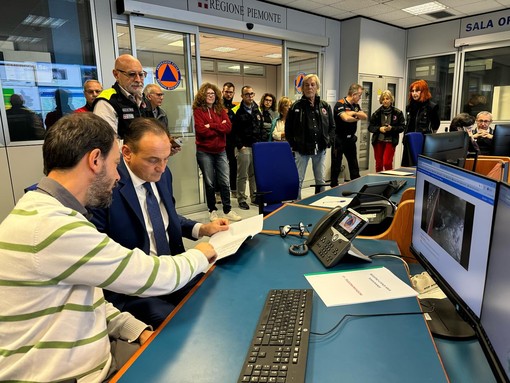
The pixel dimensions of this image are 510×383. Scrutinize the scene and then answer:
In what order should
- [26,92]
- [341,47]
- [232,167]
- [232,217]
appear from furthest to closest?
[341,47]
[232,167]
[232,217]
[26,92]

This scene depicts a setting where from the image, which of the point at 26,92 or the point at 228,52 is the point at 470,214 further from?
the point at 228,52

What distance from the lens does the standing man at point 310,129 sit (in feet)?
12.6

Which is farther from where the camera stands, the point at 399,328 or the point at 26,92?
the point at 26,92

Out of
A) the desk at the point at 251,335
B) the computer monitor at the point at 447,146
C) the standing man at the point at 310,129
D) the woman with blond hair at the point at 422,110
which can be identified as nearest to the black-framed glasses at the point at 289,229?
the desk at the point at 251,335

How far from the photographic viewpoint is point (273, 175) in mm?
2900

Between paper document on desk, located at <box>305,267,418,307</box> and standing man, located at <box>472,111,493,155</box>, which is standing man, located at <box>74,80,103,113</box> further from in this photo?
standing man, located at <box>472,111,493,155</box>

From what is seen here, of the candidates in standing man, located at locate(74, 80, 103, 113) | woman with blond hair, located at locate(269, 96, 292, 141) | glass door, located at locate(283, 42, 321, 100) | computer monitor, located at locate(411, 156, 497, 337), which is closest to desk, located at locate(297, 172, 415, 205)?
computer monitor, located at locate(411, 156, 497, 337)

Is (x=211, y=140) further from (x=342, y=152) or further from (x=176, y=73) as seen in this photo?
(x=342, y=152)

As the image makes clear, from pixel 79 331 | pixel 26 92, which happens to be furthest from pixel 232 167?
pixel 79 331

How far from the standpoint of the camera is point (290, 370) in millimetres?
732

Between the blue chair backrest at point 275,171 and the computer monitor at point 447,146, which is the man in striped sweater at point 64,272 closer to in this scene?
the computer monitor at point 447,146

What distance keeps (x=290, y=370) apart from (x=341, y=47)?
646 cm

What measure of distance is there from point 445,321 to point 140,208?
112 cm

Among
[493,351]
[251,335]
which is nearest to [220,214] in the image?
[251,335]
